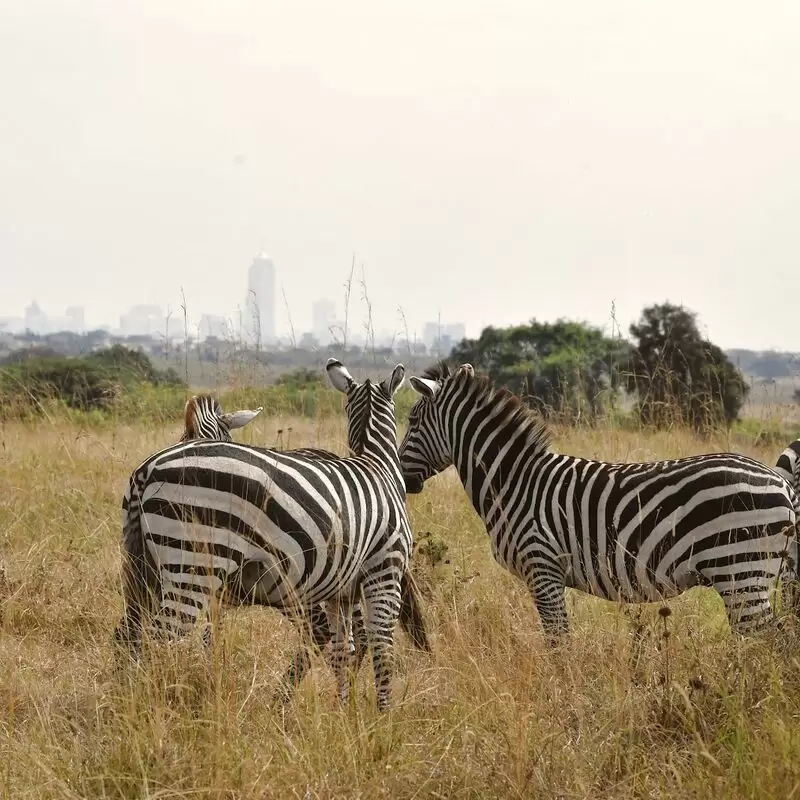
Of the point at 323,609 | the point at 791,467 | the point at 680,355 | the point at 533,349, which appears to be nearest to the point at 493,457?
the point at 323,609

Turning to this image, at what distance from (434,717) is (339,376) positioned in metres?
2.01

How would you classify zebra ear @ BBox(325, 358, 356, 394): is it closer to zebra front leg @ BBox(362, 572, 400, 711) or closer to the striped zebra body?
the striped zebra body

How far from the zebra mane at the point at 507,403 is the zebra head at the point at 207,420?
1.24 m

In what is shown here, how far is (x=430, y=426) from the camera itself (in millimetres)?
5613

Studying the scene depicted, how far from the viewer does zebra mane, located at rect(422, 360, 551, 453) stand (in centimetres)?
523

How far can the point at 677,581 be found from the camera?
453 cm

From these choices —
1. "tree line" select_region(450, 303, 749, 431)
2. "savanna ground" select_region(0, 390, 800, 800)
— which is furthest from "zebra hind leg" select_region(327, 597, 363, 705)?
"tree line" select_region(450, 303, 749, 431)

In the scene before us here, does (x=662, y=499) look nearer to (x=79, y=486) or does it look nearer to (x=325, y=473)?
(x=325, y=473)

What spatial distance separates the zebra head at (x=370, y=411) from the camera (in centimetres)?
484

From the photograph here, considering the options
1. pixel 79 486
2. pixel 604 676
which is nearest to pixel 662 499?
pixel 604 676

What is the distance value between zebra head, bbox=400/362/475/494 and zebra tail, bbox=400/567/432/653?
1102 mm

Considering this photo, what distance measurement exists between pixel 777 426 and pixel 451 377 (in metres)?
7.03

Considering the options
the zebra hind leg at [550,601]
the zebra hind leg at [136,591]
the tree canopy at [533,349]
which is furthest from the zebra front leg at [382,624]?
the tree canopy at [533,349]

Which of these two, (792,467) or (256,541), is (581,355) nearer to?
(792,467)
